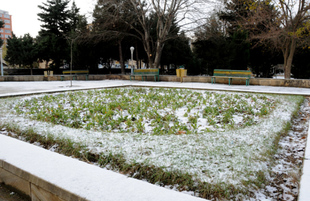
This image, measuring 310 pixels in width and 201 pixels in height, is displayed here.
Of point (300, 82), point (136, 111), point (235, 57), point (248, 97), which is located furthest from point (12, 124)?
point (235, 57)

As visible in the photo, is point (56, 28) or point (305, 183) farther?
point (56, 28)

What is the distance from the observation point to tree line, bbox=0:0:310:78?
56.7ft

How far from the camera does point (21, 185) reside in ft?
8.68

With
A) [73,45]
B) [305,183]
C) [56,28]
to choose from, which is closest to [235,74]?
[305,183]

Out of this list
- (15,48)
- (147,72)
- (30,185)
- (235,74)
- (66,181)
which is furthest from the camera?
(15,48)

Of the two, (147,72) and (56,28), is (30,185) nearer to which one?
(147,72)

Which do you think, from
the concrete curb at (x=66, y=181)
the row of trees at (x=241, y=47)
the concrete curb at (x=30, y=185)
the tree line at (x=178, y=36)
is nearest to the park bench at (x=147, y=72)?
the tree line at (x=178, y=36)

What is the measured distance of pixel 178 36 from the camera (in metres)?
21.2

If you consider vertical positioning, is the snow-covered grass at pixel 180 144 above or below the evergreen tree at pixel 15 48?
below

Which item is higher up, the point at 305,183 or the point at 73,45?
the point at 73,45

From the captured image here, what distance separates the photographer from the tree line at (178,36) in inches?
680

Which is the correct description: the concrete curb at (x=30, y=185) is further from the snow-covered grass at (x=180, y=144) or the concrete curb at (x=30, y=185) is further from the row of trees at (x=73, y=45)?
the row of trees at (x=73, y=45)

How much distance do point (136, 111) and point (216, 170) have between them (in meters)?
3.45

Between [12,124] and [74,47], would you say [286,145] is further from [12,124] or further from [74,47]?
[74,47]
